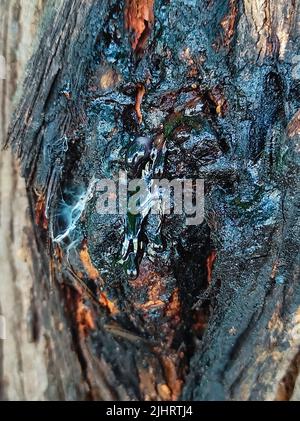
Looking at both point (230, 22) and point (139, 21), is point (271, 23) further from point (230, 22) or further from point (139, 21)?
point (139, 21)

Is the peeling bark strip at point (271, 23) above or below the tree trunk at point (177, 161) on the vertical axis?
above

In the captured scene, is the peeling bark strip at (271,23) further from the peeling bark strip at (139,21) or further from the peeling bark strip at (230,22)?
the peeling bark strip at (139,21)

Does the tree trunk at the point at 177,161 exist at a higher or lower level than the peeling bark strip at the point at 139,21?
lower

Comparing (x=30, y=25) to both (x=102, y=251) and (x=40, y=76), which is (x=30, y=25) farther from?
(x=102, y=251)

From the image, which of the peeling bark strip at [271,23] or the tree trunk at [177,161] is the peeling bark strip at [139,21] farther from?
the peeling bark strip at [271,23]

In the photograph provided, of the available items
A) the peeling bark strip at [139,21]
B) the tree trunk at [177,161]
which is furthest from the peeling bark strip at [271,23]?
the peeling bark strip at [139,21]
